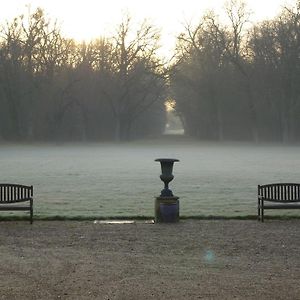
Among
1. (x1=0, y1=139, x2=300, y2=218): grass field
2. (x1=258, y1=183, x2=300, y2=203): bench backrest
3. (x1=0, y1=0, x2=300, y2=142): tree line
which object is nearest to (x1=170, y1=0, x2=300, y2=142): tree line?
(x1=0, y1=0, x2=300, y2=142): tree line

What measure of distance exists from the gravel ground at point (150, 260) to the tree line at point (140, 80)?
172 feet

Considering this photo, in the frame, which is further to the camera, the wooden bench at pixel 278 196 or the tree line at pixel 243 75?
the tree line at pixel 243 75

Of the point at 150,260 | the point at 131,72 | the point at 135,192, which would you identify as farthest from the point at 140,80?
the point at 150,260

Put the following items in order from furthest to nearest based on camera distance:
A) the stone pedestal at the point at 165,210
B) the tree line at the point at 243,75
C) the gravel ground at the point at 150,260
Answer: the tree line at the point at 243,75, the stone pedestal at the point at 165,210, the gravel ground at the point at 150,260

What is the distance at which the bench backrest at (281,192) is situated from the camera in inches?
447

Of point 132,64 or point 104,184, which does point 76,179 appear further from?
point 132,64

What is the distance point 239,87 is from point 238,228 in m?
55.8

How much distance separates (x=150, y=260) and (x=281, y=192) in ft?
15.7

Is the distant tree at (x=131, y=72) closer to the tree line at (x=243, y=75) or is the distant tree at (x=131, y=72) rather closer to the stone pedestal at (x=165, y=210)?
the tree line at (x=243, y=75)

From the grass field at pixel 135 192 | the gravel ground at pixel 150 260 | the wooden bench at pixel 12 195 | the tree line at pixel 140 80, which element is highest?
the tree line at pixel 140 80

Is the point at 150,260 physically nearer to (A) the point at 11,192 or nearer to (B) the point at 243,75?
(A) the point at 11,192

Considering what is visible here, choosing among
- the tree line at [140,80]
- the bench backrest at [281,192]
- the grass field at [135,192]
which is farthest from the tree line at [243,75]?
the bench backrest at [281,192]

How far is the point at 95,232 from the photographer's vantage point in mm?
9930

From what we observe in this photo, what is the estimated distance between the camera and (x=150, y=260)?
770 cm
